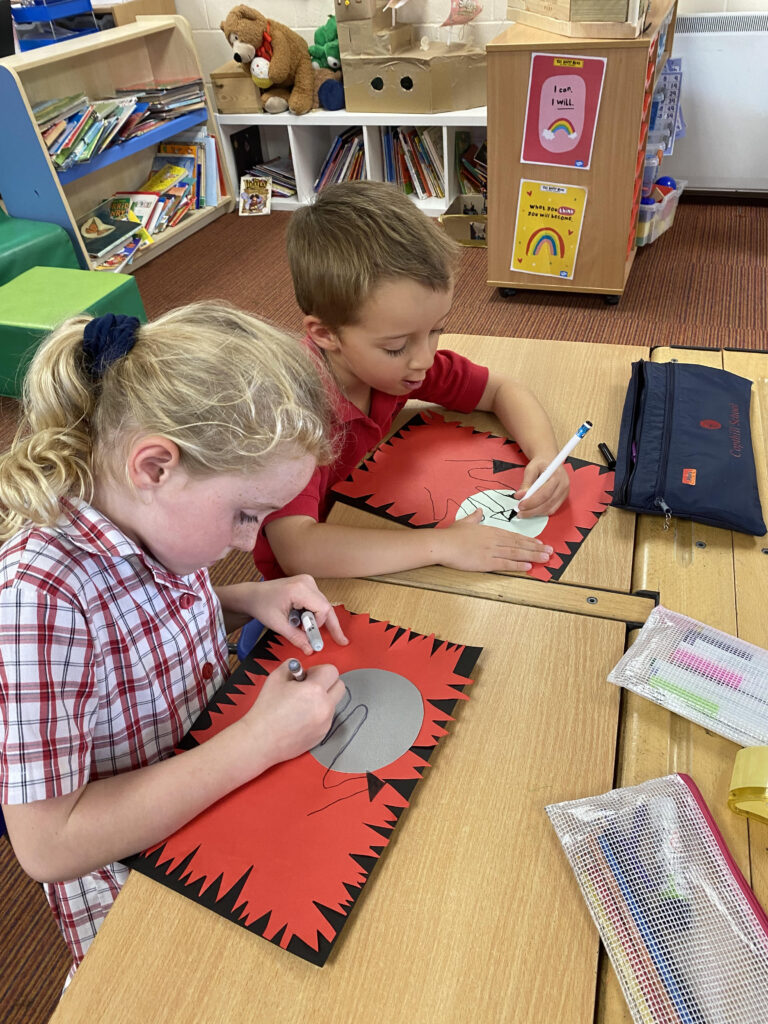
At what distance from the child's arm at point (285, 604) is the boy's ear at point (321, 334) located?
0.42 metres

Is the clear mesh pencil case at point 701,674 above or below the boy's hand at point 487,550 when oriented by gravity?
above

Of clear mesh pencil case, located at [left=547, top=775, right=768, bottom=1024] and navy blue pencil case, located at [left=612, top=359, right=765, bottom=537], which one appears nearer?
clear mesh pencil case, located at [left=547, top=775, right=768, bottom=1024]

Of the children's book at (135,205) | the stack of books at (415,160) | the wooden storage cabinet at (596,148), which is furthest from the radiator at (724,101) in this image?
the children's book at (135,205)

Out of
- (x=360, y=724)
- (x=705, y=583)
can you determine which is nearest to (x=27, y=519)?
(x=360, y=724)

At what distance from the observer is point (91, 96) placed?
354cm

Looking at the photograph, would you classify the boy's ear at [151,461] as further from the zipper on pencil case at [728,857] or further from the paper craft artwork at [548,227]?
the paper craft artwork at [548,227]

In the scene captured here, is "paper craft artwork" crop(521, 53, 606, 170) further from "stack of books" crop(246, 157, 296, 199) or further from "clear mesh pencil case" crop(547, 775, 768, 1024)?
"clear mesh pencil case" crop(547, 775, 768, 1024)

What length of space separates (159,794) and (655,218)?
3.10 m

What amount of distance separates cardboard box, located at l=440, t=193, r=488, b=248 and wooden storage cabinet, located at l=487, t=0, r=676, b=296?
67cm

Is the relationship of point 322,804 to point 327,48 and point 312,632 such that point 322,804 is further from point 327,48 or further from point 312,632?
point 327,48

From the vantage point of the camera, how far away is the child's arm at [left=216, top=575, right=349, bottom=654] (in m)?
0.85

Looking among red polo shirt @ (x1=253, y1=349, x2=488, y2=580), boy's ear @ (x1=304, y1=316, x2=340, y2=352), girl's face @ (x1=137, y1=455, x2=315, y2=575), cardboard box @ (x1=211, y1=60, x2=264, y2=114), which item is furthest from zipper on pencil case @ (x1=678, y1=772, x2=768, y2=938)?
cardboard box @ (x1=211, y1=60, x2=264, y2=114)

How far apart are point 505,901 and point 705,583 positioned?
0.47m

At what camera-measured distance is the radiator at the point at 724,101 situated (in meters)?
3.08
